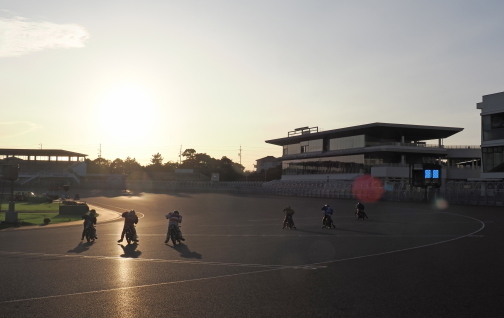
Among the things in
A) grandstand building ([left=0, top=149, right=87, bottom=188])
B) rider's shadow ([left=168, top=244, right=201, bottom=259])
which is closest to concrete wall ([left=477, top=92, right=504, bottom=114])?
rider's shadow ([left=168, top=244, right=201, bottom=259])

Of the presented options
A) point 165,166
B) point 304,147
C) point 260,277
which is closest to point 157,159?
point 165,166

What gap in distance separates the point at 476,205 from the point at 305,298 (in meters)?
37.9

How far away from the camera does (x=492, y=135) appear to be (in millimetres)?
55719

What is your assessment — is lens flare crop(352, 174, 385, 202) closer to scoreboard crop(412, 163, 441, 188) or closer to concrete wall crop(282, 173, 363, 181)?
scoreboard crop(412, 163, 441, 188)

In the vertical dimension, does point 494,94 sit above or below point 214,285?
above

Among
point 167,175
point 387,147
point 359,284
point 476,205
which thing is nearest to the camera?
point 359,284

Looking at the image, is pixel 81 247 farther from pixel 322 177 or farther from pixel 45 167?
pixel 45 167

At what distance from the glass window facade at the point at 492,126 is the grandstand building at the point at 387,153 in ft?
53.3

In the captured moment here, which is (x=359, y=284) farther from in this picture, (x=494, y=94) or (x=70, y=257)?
(x=494, y=94)

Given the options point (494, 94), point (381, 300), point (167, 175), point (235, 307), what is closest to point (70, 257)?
point (235, 307)

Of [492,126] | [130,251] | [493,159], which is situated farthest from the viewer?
[492,126]

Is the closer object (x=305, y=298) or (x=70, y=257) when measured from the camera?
(x=305, y=298)

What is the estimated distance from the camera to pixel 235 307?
8680mm

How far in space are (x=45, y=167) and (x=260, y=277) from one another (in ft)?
349
